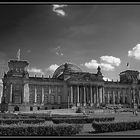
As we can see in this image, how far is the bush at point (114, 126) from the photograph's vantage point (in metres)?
25.8

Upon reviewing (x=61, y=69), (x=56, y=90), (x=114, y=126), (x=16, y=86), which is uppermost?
(x=61, y=69)

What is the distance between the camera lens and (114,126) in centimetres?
2638

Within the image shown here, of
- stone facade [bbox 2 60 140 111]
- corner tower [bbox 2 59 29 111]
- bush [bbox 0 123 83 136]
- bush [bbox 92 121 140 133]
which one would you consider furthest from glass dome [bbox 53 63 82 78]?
bush [bbox 0 123 83 136]

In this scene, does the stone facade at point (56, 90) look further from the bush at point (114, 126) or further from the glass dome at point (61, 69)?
the bush at point (114, 126)

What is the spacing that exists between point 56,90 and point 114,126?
82.1 metres

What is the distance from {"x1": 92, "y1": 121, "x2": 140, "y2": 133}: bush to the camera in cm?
2577

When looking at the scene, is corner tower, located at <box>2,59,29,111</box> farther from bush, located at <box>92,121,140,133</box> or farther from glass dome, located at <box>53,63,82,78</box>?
bush, located at <box>92,121,140,133</box>

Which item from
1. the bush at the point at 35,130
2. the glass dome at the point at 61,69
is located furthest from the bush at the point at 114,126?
the glass dome at the point at 61,69

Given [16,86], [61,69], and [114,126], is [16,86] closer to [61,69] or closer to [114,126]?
[61,69]

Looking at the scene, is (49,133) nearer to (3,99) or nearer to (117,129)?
(117,129)

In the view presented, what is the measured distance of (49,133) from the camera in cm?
2320

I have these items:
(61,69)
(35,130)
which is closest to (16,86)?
(61,69)

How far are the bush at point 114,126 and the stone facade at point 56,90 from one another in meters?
71.3

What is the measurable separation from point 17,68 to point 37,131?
8171 centimetres
